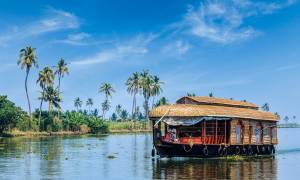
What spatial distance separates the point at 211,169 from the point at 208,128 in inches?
323

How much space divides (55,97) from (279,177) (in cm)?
7409

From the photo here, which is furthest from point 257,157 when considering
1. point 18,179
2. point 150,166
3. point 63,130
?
point 63,130

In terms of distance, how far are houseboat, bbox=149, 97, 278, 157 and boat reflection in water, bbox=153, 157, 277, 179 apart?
1.09m

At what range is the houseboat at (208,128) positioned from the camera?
3491cm

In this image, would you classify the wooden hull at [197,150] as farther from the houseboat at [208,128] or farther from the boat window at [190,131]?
the boat window at [190,131]

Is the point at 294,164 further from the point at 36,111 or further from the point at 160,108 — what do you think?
the point at 36,111

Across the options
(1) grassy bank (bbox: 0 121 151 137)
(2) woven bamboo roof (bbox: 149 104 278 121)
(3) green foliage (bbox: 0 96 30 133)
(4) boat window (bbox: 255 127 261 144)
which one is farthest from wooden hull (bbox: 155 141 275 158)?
(1) grassy bank (bbox: 0 121 151 137)

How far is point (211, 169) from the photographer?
29.8m

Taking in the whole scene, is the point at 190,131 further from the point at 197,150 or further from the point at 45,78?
the point at 45,78

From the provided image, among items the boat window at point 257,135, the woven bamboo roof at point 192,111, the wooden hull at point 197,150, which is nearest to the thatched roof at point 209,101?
the woven bamboo roof at point 192,111

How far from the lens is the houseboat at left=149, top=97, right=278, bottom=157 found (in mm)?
34906

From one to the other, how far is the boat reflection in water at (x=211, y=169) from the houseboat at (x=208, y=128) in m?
1.09

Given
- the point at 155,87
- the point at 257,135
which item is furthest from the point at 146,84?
the point at 257,135

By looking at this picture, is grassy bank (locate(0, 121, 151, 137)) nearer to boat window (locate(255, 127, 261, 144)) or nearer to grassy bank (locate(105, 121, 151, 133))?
grassy bank (locate(105, 121, 151, 133))
